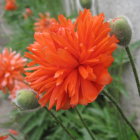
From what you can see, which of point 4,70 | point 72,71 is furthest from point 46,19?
point 72,71

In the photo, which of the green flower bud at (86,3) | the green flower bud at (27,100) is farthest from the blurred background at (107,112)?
the green flower bud at (27,100)

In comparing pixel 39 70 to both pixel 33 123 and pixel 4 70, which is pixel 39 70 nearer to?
pixel 4 70

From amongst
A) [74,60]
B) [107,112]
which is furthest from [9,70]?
[74,60]

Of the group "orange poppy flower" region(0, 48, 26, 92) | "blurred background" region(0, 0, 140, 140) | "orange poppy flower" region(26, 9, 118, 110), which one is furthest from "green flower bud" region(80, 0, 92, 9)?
"orange poppy flower" region(26, 9, 118, 110)

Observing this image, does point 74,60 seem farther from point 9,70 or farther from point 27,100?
point 9,70

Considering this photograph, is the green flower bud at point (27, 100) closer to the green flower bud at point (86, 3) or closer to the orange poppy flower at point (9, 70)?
the orange poppy flower at point (9, 70)

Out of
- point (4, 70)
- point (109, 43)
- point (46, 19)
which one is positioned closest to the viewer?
point (109, 43)
